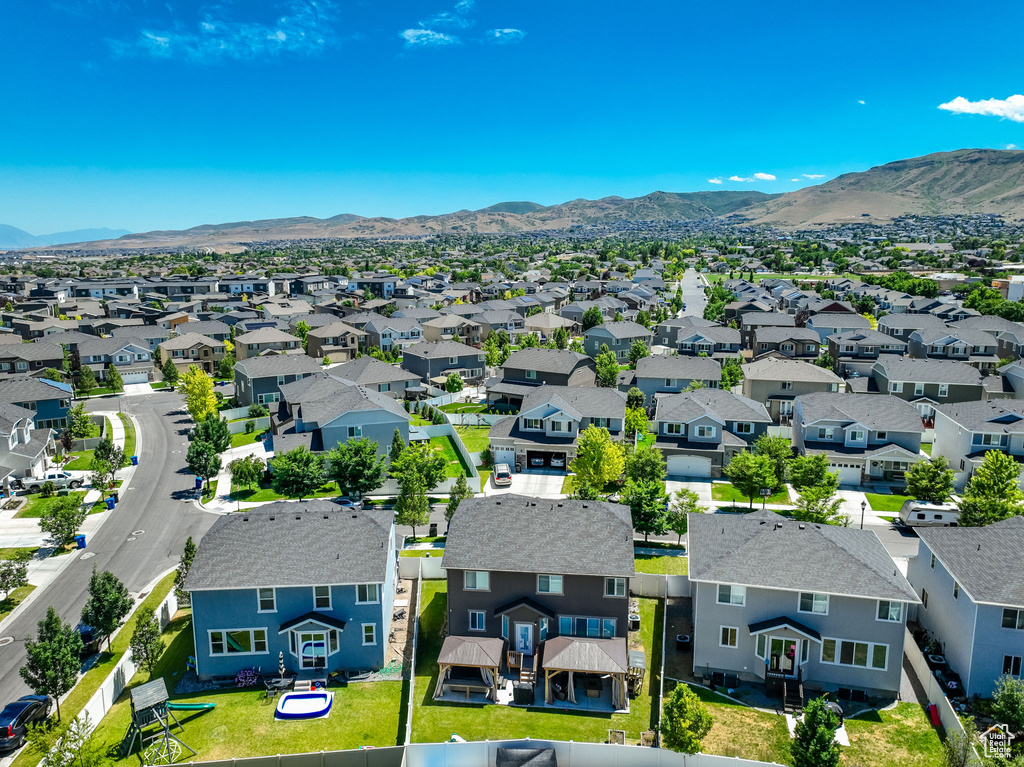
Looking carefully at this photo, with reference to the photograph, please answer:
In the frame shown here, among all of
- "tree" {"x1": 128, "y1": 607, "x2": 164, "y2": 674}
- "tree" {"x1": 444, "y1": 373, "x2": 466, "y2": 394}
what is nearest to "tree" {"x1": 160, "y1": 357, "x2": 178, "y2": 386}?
"tree" {"x1": 444, "y1": 373, "x2": 466, "y2": 394}

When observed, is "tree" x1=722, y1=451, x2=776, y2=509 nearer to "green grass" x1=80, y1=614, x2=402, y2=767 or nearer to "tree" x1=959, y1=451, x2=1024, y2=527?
"tree" x1=959, y1=451, x2=1024, y2=527

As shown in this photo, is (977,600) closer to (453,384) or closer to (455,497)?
(455,497)

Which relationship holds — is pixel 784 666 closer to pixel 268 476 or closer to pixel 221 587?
pixel 221 587

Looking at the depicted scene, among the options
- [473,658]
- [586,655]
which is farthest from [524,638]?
[586,655]

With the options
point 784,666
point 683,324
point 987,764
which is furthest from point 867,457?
point 683,324

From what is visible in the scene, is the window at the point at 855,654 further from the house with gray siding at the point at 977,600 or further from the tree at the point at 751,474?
the tree at the point at 751,474
